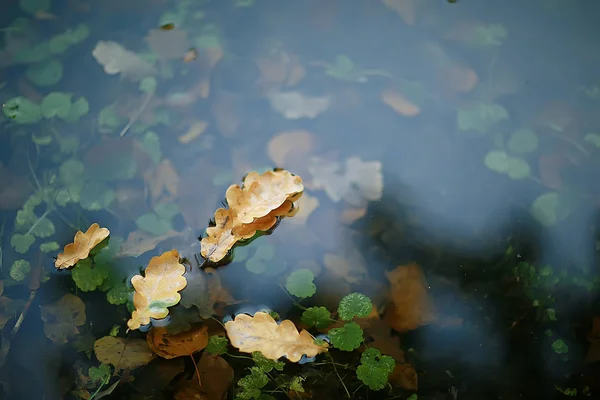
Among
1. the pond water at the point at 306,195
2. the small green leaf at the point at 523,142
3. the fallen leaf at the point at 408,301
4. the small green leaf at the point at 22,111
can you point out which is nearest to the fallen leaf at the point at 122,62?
the pond water at the point at 306,195

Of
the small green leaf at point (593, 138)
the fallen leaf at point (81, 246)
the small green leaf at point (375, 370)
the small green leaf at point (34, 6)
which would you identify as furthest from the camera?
the small green leaf at point (34, 6)

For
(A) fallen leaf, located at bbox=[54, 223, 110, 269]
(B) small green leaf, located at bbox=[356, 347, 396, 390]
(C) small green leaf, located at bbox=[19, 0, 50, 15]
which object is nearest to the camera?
(B) small green leaf, located at bbox=[356, 347, 396, 390]

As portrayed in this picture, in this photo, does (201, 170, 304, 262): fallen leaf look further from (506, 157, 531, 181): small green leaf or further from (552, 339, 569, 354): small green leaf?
(552, 339, 569, 354): small green leaf

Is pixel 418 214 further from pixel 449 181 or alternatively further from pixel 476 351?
pixel 476 351

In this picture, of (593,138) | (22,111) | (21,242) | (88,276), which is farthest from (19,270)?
(593,138)

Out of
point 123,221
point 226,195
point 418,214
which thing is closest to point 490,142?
point 418,214

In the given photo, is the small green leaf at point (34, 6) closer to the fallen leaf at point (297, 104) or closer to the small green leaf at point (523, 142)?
the fallen leaf at point (297, 104)

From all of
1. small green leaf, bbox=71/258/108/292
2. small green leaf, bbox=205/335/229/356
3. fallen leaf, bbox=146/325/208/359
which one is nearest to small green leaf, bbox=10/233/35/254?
small green leaf, bbox=71/258/108/292
